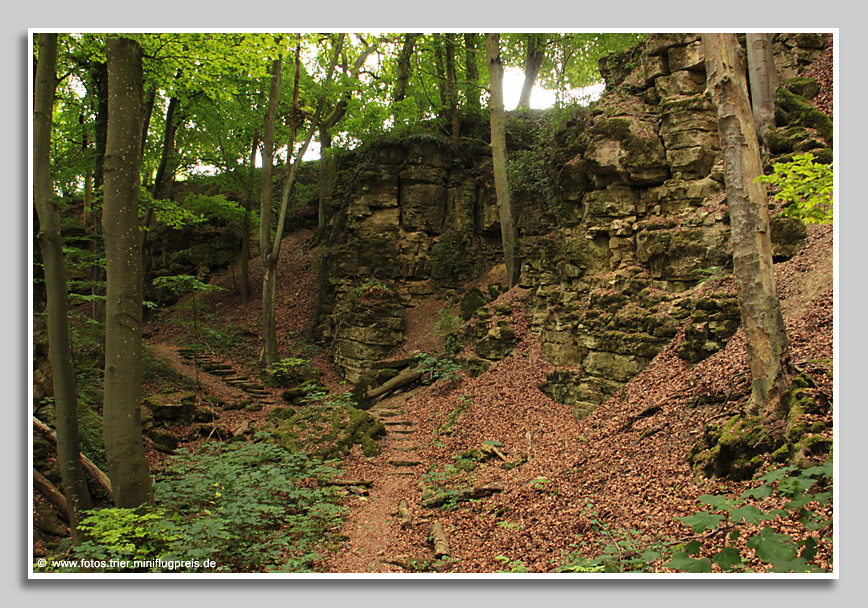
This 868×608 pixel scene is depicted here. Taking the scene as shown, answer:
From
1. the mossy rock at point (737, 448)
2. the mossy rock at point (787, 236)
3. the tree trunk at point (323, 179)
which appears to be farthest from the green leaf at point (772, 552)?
the tree trunk at point (323, 179)

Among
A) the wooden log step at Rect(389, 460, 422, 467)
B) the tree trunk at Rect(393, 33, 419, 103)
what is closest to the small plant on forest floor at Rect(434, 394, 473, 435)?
the wooden log step at Rect(389, 460, 422, 467)

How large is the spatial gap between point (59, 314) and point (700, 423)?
6773 millimetres

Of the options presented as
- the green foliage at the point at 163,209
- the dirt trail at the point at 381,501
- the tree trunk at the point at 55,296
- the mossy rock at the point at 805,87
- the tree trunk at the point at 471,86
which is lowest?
the dirt trail at the point at 381,501

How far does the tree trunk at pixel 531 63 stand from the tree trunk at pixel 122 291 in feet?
43.3

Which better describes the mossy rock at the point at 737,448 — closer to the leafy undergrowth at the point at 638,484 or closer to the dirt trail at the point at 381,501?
the leafy undergrowth at the point at 638,484

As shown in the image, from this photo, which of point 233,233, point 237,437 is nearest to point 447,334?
point 237,437

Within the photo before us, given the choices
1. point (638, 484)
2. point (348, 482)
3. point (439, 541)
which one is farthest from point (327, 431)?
point (638, 484)

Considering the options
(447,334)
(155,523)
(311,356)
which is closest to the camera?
(155,523)

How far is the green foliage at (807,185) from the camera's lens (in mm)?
3645

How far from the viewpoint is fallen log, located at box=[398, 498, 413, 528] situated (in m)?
5.65

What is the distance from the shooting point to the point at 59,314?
4.55 metres

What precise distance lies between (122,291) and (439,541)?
4.06m

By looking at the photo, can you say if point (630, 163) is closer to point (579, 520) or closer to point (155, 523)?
point (579, 520)

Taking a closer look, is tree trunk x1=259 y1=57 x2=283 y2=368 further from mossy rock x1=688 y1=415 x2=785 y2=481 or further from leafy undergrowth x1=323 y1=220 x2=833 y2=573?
mossy rock x1=688 y1=415 x2=785 y2=481
